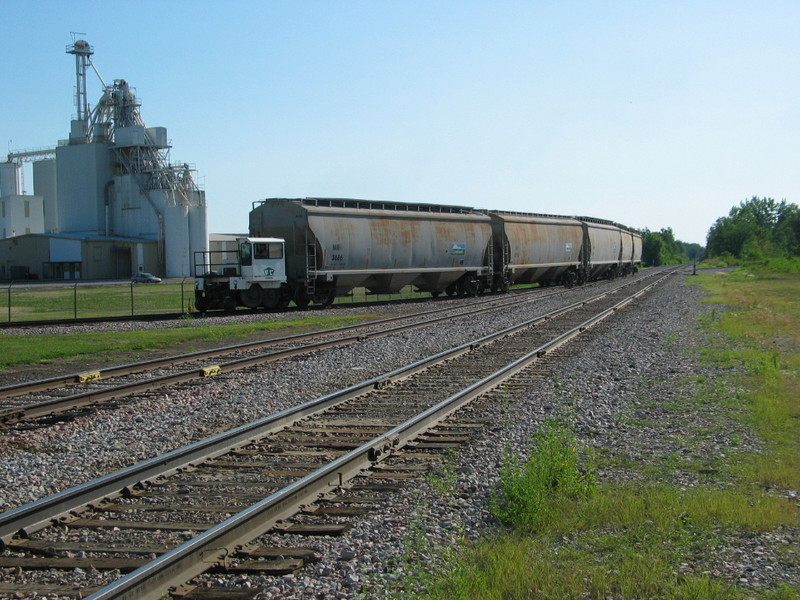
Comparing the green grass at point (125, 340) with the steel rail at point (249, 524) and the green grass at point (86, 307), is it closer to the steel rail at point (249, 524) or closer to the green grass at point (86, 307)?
the green grass at point (86, 307)

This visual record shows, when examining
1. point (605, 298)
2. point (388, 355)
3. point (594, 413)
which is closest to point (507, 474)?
point (594, 413)

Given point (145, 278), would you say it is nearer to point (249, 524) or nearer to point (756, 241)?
point (249, 524)

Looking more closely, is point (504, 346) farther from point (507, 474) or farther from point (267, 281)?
point (267, 281)

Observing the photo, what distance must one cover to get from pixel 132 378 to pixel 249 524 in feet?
28.0

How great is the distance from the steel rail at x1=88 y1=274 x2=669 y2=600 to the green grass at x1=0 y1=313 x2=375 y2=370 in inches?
402

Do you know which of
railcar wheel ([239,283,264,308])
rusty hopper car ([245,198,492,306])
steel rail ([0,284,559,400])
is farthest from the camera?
rusty hopper car ([245,198,492,306])

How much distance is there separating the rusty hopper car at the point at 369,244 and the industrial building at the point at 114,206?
155ft

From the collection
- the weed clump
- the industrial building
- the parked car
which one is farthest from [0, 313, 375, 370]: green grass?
the industrial building

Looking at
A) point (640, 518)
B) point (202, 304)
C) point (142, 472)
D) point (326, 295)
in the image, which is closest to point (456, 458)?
point (640, 518)

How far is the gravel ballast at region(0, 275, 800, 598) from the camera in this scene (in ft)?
16.7

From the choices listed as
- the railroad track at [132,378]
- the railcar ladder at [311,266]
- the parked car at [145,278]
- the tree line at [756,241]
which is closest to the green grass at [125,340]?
the railroad track at [132,378]

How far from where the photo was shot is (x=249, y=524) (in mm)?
5629

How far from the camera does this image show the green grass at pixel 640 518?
4.70 meters

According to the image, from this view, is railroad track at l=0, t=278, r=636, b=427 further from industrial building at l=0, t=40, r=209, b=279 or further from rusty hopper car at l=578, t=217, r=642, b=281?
industrial building at l=0, t=40, r=209, b=279
